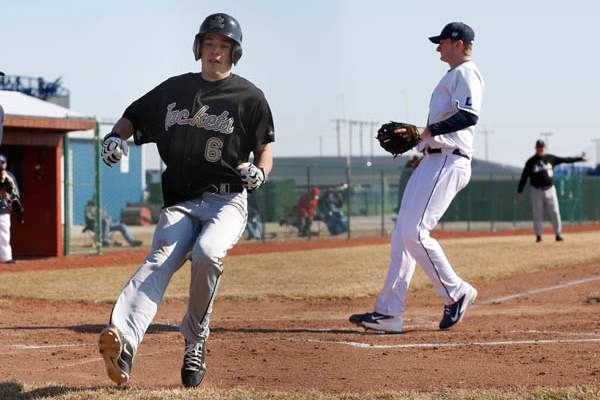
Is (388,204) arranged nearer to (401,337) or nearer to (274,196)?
(274,196)

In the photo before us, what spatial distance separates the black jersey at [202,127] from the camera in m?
6.15

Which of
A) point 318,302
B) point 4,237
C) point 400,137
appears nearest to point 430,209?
point 400,137

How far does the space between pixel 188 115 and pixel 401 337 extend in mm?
3166

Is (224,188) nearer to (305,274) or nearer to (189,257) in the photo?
(189,257)

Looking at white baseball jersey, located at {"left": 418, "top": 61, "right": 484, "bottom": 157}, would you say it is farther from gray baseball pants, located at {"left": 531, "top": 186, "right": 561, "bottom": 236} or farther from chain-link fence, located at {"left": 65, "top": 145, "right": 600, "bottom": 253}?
chain-link fence, located at {"left": 65, "top": 145, "right": 600, "bottom": 253}

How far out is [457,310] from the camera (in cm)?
890

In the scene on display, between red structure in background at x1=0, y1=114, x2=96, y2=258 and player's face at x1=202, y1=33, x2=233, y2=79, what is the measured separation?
50.4 feet

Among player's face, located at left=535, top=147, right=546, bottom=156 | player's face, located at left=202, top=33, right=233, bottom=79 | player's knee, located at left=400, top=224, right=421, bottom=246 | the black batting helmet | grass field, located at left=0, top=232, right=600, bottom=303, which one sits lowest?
grass field, located at left=0, top=232, right=600, bottom=303

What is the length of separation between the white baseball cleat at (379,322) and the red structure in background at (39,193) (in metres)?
13.3

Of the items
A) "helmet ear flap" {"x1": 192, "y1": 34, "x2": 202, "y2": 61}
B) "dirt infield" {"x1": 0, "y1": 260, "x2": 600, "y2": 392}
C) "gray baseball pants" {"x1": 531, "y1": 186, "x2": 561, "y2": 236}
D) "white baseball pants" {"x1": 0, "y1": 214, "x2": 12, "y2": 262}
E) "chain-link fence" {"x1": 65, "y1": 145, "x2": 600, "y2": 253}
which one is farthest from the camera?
"chain-link fence" {"x1": 65, "y1": 145, "x2": 600, "y2": 253}

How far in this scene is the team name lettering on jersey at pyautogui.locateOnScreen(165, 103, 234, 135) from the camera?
6.13 meters

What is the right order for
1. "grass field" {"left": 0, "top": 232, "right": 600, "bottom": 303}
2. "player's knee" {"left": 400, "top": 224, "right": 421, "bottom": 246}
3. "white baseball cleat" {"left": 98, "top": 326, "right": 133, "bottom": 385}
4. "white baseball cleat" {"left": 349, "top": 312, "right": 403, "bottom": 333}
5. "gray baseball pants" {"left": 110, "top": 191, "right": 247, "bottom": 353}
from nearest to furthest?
"white baseball cleat" {"left": 98, "top": 326, "right": 133, "bottom": 385}, "gray baseball pants" {"left": 110, "top": 191, "right": 247, "bottom": 353}, "player's knee" {"left": 400, "top": 224, "right": 421, "bottom": 246}, "white baseball cleat" {"left": 349, "top": 312, "right": 403, "bottom": 333}, "grass field" {"left": 0, "top": 232, "right": 600, "bottom": 303}

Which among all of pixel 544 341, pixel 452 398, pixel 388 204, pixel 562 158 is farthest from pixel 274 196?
pixel 452 398

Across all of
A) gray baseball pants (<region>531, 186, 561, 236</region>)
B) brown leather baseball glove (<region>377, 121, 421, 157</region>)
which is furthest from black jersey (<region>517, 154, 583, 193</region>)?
brown leather baseball glove (<region>377, 121, 421, 157</region>)
